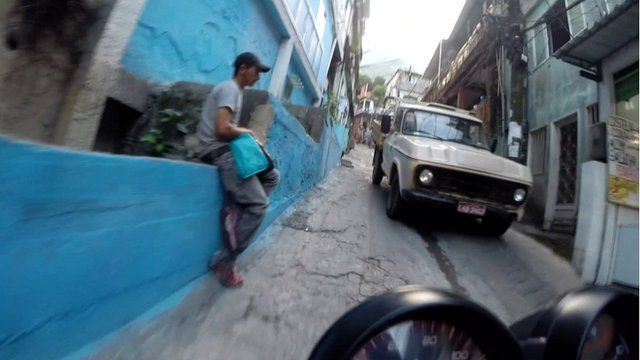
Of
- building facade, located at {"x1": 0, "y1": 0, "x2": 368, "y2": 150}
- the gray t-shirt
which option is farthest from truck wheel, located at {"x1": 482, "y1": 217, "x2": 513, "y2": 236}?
the gray t-shirt

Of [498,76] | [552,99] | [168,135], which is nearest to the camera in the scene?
[168,135]

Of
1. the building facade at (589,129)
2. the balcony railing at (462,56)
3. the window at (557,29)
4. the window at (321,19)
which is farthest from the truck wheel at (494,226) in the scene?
the balcony railing at (462,56)

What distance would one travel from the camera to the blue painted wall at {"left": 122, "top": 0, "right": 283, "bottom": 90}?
3014mm

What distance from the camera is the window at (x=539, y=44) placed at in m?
9.45

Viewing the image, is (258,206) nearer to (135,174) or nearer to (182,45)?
(135,174)

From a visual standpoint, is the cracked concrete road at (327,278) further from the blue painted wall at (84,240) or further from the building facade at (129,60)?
the building facade at (129,60)

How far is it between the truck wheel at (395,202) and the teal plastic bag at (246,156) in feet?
10.2

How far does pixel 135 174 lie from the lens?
1604 mm

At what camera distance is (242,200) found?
2.50 metres

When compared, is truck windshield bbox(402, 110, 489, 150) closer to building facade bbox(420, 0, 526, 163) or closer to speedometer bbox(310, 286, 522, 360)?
building facade bbox(420, 0, 526, 163)

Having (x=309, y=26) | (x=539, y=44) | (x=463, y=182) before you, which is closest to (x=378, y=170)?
(x=463, y=182)

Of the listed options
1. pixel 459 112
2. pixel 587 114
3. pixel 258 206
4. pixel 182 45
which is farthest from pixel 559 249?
pixel 182 45

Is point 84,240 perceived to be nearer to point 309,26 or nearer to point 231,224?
point 231,224

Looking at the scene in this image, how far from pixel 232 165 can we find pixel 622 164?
4711mm
